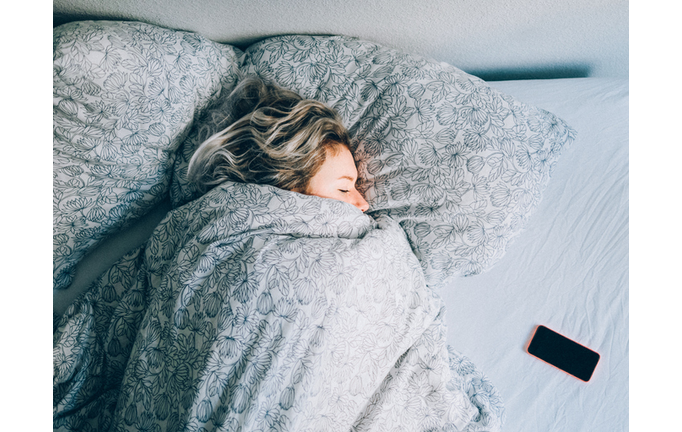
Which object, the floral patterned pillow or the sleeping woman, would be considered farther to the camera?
the floral patterned pillow

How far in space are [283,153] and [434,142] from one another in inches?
14.6

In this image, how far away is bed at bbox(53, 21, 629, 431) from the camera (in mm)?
828

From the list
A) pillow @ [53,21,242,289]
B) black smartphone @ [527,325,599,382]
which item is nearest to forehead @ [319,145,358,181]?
pillow @ [53,21,242,289]

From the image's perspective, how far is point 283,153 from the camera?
2.87 ft

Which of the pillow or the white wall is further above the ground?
the white wall

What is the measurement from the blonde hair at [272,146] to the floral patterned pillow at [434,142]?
10 centimetres

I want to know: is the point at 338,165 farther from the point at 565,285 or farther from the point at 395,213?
the point at 565,285

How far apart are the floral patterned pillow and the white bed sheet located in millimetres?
113

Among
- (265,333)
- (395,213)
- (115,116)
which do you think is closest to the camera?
(265,333)

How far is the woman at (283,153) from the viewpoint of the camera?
880 millimetres

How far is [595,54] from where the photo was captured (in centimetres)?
116

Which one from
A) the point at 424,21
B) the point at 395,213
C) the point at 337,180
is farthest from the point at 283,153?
the point at 424,21

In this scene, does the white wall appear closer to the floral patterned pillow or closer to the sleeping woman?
the floral patterned pillow

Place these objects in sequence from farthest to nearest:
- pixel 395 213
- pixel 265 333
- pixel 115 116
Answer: pixel 395 213 → pixel 115 116 → pixel 265 333
